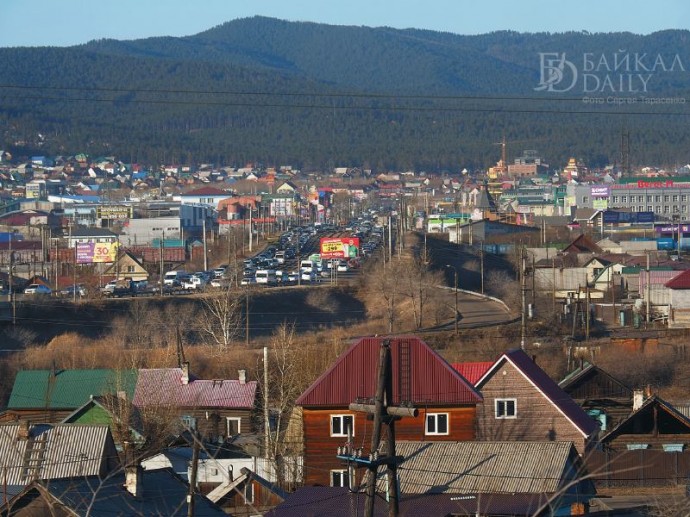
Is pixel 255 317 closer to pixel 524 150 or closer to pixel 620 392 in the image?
pixel 620 392

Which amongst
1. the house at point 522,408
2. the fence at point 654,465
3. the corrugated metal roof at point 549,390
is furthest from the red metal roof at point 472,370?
the fence at point 654,465

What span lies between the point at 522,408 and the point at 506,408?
0.49ft

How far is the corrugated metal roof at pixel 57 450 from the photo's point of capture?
1059cm

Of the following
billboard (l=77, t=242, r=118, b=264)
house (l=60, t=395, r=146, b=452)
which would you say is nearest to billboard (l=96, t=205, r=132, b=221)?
billboard (l=77, t=242, r=118, b=264)

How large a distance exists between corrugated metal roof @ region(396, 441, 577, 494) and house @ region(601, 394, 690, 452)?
3595 millimetres

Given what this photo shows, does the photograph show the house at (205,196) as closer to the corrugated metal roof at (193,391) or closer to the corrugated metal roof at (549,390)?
the corrugated metal roof at (193,391)

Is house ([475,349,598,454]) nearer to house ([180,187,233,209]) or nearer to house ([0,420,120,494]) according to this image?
house ([0,420,120,494])

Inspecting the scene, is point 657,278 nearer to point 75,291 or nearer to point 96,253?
point 75,291

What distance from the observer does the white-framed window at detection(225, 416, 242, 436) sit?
1657 centimetres

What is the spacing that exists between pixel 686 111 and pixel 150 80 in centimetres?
5042

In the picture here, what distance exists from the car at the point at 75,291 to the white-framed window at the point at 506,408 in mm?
16797

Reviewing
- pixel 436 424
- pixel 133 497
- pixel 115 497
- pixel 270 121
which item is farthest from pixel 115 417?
pixel 270 121

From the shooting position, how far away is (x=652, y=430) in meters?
15.0

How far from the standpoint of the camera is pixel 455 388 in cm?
1452
